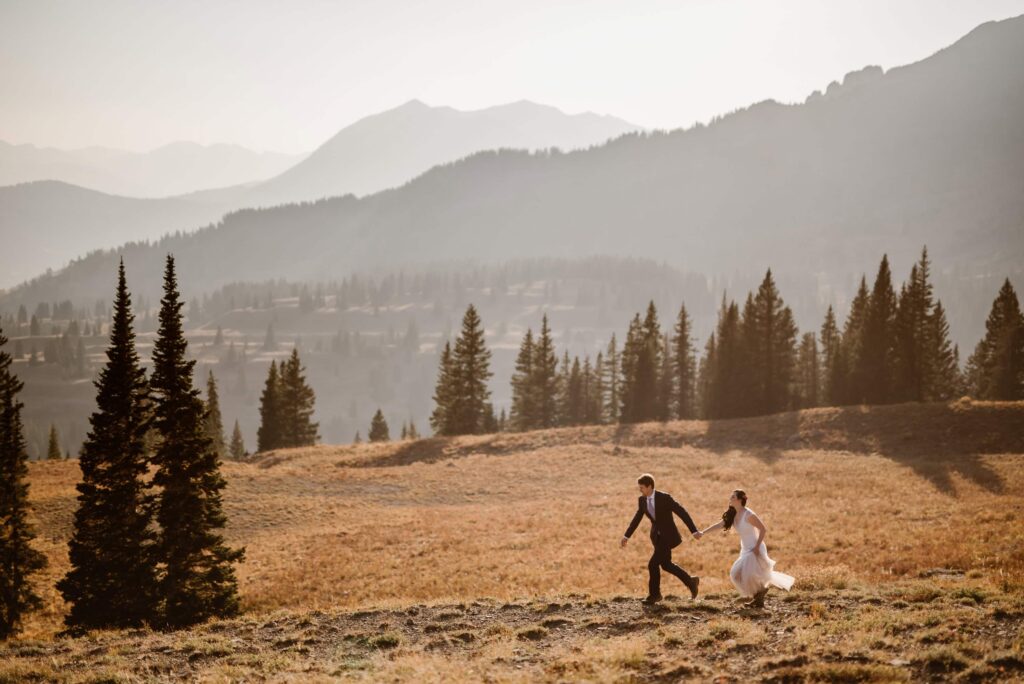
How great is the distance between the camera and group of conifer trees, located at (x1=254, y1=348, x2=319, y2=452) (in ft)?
240

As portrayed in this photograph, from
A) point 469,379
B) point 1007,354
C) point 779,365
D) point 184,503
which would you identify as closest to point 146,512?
point 184,503

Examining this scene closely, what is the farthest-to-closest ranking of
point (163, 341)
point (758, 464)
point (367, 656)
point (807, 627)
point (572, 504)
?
point (758, 464)
point (572, 504)
point (163, 341)
point (367, 656)
point (807, 627)

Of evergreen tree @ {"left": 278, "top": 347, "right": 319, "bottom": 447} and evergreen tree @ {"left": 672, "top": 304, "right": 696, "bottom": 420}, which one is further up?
evergreen tree @ {"left": 672, "top": 304, "right": 696, "bottom": 420}

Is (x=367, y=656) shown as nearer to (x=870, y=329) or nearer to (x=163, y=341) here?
(x=163, y=341)

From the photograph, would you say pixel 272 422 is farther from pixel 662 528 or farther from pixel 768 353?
pixel 662 528

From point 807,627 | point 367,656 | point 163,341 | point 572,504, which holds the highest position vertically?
point 163,341

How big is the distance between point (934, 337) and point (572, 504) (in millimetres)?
52090

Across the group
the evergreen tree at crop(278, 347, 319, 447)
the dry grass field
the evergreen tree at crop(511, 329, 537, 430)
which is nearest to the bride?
the dry grass field

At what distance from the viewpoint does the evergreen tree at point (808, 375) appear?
7912 cm

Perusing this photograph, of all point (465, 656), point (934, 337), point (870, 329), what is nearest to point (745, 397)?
point (870, 329)

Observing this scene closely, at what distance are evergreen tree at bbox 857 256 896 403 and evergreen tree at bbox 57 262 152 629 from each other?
215 feet

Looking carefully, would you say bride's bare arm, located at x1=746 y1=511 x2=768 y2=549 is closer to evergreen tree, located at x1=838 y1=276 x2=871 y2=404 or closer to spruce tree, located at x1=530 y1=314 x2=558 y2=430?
evergreen tree, located at x1=838 y1=276 x2=871 y2=404

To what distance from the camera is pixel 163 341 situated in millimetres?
22156

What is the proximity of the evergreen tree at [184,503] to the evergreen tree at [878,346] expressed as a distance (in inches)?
2485
